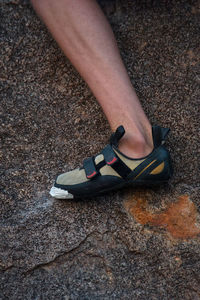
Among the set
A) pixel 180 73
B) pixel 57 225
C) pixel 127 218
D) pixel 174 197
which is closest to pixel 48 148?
pixel 57 225

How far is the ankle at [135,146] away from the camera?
127cm

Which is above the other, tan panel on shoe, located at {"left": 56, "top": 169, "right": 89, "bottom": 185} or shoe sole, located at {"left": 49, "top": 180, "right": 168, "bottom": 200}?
tan panel on shoe, located at {"left": 56, "top": 169, "right": 89, "bottom": 185}

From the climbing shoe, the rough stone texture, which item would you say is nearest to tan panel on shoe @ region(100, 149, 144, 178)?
the climbing shoe

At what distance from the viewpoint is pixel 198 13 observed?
1561 millimetres

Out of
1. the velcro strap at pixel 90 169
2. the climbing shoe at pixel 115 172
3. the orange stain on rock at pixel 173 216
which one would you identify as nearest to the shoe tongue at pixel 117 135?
the climbing shoe at pixel 115 172

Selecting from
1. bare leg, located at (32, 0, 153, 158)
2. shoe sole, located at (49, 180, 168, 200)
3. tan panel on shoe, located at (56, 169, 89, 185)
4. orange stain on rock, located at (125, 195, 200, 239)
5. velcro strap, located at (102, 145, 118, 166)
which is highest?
bare leg, located at (32, 0, 153, 158)

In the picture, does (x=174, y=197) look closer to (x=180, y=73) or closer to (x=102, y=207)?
(x=102, y=207)

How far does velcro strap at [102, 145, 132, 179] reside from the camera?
49.1 inches

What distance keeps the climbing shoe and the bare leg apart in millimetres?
43

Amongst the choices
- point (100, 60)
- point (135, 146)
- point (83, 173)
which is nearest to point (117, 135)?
point (135, 146)

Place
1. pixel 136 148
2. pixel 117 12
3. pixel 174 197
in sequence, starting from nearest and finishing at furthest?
pixel 136 148 → pixel 174 197 → pixel 117 12

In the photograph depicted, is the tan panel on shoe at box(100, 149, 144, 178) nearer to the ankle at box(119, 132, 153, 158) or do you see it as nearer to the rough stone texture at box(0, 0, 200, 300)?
the ankle at box(119, 132, 153, 158)

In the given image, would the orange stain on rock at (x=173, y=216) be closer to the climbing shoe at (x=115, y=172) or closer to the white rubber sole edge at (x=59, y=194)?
the climbing shoe at (x=115, y=172)

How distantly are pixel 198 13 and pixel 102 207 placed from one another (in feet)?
3.09
